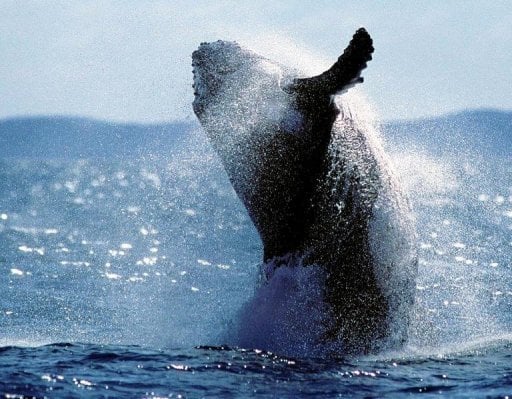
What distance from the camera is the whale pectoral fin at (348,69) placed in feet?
25.6

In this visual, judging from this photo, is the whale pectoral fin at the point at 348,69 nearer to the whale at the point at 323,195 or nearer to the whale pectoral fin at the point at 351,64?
the whale pectoral fin at the point at 351,64

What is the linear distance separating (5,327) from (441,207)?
53.5m

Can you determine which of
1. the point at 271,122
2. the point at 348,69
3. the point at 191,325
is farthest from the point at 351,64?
the point at 191,325

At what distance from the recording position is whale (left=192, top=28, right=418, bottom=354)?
27.6ft

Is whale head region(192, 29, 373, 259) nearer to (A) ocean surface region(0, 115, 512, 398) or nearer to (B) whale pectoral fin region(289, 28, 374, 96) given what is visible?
(B) whale pectoral fin region(289, 28, 374, 96)

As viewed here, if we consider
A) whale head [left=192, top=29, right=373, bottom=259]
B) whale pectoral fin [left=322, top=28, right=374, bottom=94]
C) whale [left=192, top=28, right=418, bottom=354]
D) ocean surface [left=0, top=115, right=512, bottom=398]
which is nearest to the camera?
ocean surface [left=0, top=115, right=512, bottom=398]

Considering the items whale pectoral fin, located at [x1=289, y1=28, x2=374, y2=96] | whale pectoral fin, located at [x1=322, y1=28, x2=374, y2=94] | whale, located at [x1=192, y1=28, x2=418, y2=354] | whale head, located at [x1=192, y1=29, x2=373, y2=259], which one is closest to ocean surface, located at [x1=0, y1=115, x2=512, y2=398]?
whale, located at [x1=192, y1=28, x2=418, y2=354]

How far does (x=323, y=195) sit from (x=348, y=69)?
126 cm

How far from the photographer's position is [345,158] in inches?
A: 336

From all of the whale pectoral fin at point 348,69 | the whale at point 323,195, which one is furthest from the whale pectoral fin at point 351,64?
the whale at point 323,195

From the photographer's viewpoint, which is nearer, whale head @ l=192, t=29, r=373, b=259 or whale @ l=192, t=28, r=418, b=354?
whale head @ l=192, t=29, r=373, b=259

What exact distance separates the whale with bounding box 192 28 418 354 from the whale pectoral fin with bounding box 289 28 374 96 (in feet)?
0.49

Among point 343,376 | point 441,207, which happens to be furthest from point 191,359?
point 441,207

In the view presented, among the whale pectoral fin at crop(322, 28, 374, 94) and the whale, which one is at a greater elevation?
the whale pectoral fin at crop(322, 28, 374, 94)
